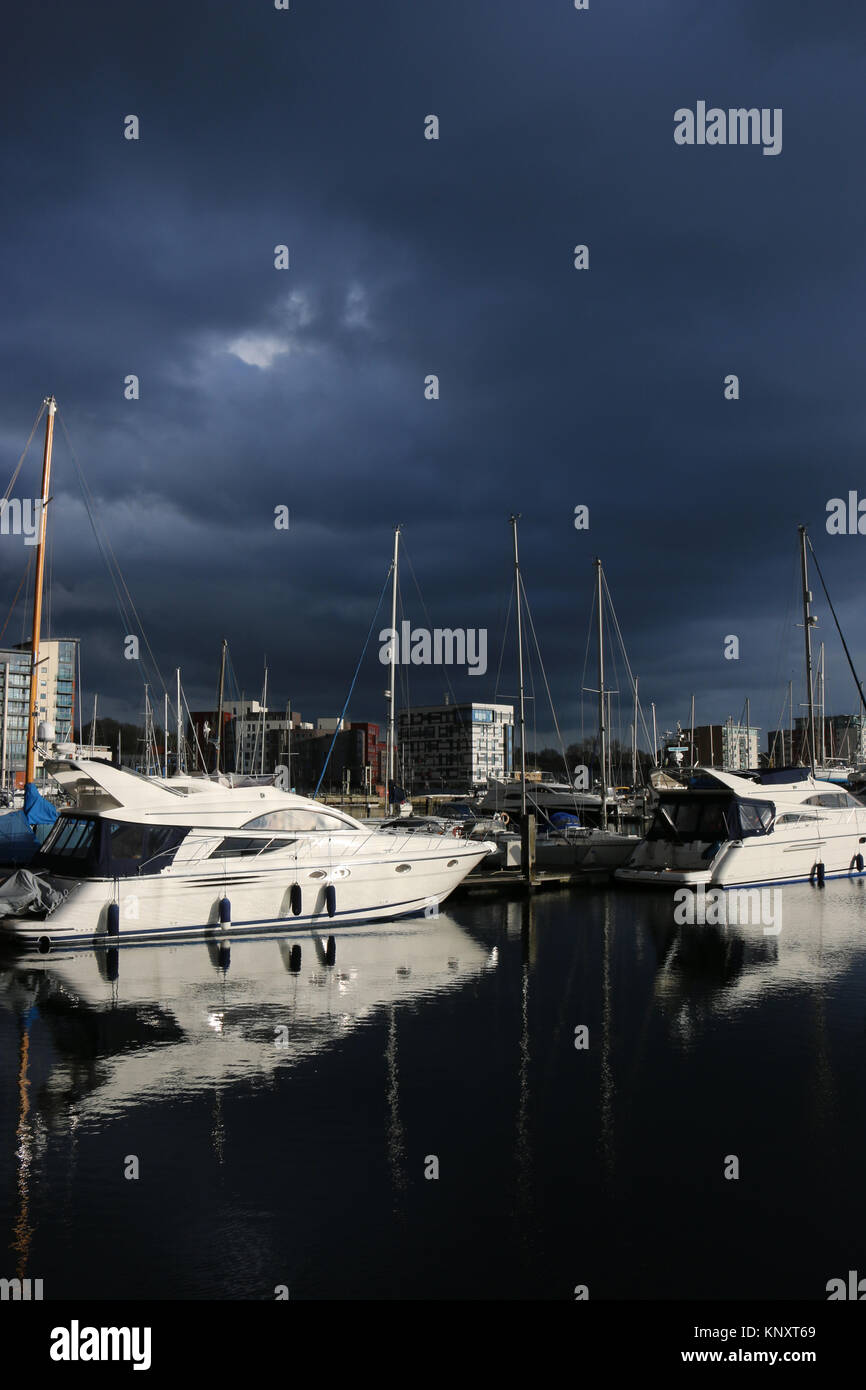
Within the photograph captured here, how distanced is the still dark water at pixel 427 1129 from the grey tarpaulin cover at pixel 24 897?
124 cm

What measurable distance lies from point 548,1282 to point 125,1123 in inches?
230

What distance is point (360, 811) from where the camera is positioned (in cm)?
6838

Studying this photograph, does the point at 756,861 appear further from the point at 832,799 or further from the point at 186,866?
the point at 186,866

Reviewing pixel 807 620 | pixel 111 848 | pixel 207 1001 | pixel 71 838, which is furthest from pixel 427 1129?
pixel 807 620

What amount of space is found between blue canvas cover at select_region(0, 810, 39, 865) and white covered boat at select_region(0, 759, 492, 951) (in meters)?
8.69

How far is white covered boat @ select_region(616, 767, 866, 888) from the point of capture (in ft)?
101

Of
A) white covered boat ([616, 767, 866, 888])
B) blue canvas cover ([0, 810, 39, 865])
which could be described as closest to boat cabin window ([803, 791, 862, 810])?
white covered boat ([616, 767, 866, 888])

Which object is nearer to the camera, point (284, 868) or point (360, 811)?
point (284, 868)

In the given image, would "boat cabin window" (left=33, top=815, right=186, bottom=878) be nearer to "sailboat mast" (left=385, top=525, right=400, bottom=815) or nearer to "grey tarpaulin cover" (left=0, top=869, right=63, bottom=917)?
"grey tarpaulin cover" (left=0, top=869, right=63, bottom=917)

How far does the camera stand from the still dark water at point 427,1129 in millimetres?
8273

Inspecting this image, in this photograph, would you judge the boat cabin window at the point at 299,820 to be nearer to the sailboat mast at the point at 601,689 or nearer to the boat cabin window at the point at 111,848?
the boat cabin window at the point at 111,848

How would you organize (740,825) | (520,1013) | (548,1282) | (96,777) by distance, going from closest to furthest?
(548,1282) < (520,1013) < (96,777) < (740,825)
